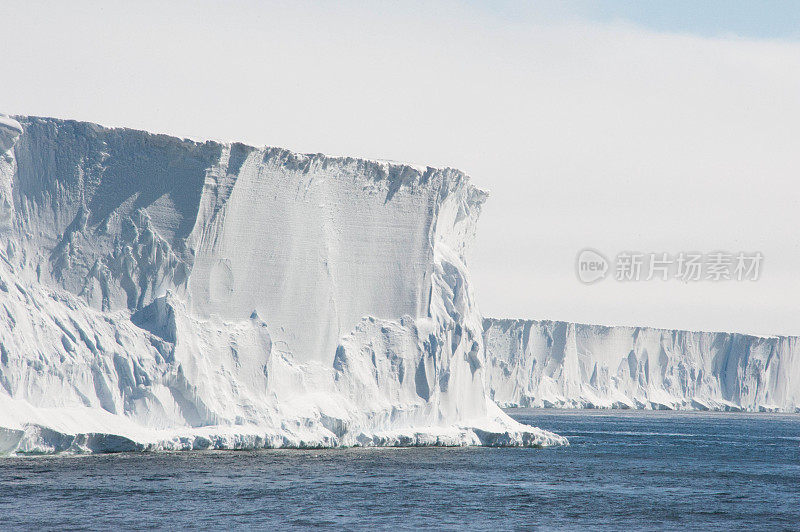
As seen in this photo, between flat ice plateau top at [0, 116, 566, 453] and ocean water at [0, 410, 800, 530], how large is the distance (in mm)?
1080

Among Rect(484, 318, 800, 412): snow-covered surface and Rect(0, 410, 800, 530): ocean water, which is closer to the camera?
Rect(0, 410, 800, 530): ocean water

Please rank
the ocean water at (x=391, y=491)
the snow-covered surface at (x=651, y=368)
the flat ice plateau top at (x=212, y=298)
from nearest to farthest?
the ocean water at (x=391, y=491) → the flat ice plateau top at (x=212, y=298) → the snow-covered surface at (x=651, y=368)

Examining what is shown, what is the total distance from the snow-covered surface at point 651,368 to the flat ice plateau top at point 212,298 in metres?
44.0

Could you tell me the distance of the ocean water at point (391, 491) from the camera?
59.8 feet

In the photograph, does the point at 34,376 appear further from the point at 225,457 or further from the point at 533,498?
the point at 533,498

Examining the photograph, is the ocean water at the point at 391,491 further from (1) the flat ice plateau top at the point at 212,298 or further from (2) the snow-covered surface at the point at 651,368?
(2) the snow-covered surface at the point at 651,368

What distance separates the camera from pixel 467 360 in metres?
33.1

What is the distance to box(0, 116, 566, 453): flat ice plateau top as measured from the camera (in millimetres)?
24828

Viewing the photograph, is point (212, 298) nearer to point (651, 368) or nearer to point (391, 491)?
point (391, 491)

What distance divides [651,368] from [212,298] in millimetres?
59421

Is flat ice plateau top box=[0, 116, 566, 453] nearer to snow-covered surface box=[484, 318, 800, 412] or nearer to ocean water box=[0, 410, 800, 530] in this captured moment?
ocean water box=[0, 410, 800, 530]

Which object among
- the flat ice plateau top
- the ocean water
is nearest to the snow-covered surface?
the ocean water

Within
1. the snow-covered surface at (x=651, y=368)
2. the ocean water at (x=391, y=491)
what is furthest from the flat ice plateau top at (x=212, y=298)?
the snow-covered surface at (x=651, y=368)

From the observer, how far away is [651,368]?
→ 81.3 metres
